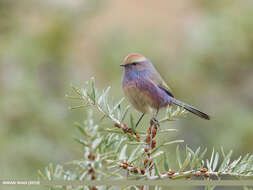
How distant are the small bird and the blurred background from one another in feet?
4.02

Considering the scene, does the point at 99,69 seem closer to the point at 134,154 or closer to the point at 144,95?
the point at 144,95

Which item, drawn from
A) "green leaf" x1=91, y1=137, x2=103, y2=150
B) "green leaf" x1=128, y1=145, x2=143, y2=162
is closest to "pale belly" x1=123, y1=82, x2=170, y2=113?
"green leaf" x1=128, y1=145, x2=143, y2=162

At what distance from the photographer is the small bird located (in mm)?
1661

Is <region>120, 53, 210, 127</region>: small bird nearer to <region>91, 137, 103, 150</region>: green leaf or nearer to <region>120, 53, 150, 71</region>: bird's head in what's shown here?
<region>120, 53, 150, 71</region>: bird's head

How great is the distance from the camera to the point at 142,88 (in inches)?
68.6

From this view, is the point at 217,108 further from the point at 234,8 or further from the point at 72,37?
the point at 72,37

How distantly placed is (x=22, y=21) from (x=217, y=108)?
2.01 metres

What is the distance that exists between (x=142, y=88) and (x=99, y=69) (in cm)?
198

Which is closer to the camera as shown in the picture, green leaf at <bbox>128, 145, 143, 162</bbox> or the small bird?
green leaf at <bbox>128, 145, 143, 162</bbox>

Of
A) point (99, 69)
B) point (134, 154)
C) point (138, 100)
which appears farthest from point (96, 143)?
point (99, 69)

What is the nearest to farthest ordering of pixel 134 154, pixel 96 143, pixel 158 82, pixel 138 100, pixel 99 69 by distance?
pixel 96 143, pixel 134 154, pixel 138 100, pixel 158 82, pixel 99 69

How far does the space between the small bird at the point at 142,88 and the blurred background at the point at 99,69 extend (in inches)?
48.2

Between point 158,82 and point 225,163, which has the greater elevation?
point 158,82

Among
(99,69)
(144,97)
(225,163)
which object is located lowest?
(225,163)
